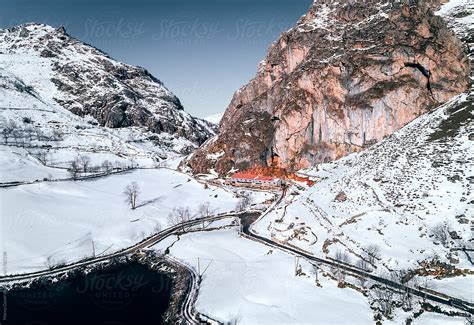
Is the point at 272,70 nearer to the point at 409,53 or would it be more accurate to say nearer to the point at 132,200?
the point at 409,53

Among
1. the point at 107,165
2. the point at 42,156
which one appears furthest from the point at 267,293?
the point at 42,156

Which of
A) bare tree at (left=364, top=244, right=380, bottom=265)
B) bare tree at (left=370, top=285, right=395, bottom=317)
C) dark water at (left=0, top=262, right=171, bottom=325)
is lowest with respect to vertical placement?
dark water at (left=0, top=262, right=171, bottom=325)

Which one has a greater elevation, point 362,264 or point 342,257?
point 342,257

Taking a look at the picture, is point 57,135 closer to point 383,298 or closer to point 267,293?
point 267,293

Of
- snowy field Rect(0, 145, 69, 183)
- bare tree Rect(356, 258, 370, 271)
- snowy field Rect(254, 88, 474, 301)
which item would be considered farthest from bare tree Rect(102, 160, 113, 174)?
bare tree Rect(356, 258, 370, 271)

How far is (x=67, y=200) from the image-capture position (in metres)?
93.6

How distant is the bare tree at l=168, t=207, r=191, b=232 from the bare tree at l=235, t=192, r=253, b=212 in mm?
13862

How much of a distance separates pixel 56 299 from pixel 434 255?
62.2 meters

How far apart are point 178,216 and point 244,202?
18.9 meters

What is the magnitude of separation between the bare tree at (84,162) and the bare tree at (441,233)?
11992 cm

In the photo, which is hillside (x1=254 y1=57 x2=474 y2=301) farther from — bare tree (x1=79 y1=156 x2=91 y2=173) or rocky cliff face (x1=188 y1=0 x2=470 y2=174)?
bare tree (x1=79 y1=156 x2=91 y2=173)

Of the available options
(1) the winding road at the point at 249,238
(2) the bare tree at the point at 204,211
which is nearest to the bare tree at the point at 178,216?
(1) the winding road at the point at 249,238

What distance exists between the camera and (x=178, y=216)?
300ft

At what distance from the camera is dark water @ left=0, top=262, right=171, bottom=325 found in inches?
1981
